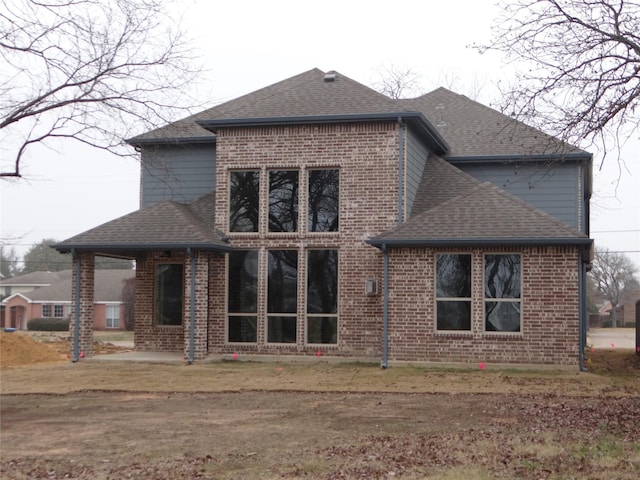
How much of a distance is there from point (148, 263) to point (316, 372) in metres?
6.98

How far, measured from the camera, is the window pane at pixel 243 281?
20.3 m

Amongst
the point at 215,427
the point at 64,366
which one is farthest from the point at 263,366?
the point at 215,427

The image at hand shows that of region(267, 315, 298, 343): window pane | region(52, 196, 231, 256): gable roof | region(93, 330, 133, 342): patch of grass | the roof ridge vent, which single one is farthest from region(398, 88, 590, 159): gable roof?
region(93, 330, 133, 342): patch of grass

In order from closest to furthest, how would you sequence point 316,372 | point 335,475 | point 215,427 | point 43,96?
point 335,475 → point 215,427 → point 43,96 → point 316,372

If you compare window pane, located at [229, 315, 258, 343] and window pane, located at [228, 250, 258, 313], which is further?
window pane, located at [228, 250, 258, 313]

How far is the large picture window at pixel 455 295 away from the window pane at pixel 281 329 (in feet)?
12.2

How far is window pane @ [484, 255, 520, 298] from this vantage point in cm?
1809

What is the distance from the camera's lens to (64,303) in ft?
195

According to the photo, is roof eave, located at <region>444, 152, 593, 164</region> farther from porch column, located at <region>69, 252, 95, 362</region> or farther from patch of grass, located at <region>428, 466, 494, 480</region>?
patch of grass, located at <region>428, 466, 494, 480</region>

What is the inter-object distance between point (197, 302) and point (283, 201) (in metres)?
3.32

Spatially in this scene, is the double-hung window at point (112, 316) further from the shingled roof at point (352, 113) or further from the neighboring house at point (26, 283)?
the shingled roof at point (352, 113)

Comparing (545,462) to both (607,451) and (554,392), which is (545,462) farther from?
(554,392)

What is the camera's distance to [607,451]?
912 centimetres

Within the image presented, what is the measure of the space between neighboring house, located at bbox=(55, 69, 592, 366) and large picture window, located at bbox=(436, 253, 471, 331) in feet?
0.07
